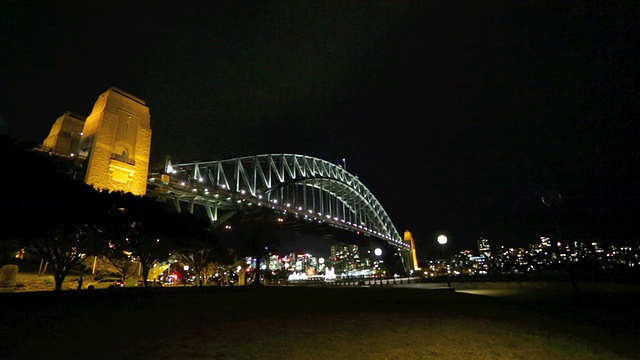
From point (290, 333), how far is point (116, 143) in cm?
3423

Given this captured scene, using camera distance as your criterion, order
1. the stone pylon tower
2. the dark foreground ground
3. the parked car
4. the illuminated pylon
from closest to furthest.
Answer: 1. the dark foreground ground
2. the parked car
3. the stone pylon tower
4. the illuminated pylon

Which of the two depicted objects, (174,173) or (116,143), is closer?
(116,143)

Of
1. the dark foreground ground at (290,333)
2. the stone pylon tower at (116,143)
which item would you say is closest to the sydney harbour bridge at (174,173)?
the stone pylon tower at (116,143)

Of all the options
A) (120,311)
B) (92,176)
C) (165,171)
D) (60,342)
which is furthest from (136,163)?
(60,342)

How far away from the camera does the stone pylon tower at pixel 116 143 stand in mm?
31500

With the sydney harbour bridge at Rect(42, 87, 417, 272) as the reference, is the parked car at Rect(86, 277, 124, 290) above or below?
below

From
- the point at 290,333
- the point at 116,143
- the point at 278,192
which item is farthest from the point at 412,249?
the point at 290,333

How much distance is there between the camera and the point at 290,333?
7.53 m

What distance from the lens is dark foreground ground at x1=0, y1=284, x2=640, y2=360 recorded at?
6125mm

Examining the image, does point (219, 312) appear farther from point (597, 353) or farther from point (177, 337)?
point (597, 353)

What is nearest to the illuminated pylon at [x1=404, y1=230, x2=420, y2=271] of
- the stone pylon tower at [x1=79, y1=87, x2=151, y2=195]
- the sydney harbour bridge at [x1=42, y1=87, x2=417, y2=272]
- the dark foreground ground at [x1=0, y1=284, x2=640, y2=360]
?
the sydney harbour bridge at [x1=42, y1=87, x2=417, y2=272]

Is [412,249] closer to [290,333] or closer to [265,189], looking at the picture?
[265,189]

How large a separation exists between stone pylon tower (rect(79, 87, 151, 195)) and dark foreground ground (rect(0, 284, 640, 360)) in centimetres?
2262

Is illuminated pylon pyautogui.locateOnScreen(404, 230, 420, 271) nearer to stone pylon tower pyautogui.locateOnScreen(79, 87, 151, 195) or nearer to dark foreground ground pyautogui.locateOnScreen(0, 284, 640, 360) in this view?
stone pylon tower pyautogui.locateOnScreen(79, 87, 151, 195)
